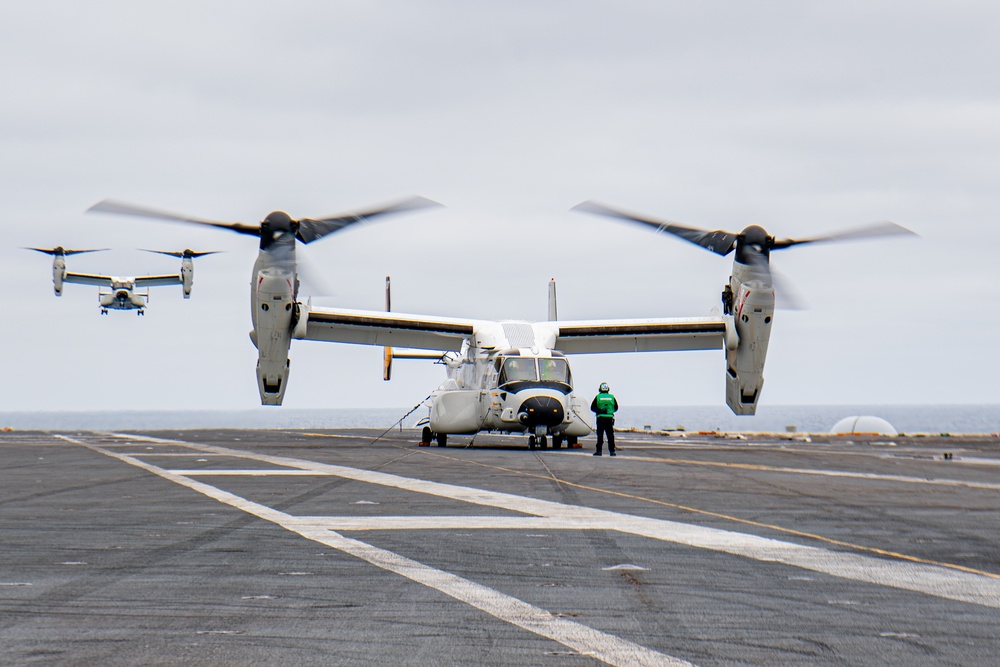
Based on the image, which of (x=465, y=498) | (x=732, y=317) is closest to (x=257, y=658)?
(x=465, y=498)

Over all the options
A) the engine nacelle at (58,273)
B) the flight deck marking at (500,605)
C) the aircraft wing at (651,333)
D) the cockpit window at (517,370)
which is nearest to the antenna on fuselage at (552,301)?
the aircraft wing at (651,333)

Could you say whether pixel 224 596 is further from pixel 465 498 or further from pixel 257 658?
pixel 465 498

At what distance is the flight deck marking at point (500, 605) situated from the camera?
181 inches

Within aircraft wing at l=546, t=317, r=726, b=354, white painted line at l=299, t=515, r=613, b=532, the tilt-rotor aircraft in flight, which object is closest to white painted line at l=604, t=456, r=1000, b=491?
white painted line at l=299, t=515, r=613, b=532

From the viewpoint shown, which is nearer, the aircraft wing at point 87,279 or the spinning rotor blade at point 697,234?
the spinning rotor blade at point 697,234

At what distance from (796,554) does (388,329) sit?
2697 cm

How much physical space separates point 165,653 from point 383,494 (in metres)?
8.65

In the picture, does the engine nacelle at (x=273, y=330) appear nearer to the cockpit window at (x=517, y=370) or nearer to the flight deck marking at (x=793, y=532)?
the cockpit window at (x=517, y=370)

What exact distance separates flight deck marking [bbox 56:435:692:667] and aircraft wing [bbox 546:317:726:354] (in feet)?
79.9

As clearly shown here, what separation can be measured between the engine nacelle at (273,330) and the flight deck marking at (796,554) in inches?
642

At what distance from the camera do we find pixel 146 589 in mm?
6328

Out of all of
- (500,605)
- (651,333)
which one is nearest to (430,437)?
(651,333)

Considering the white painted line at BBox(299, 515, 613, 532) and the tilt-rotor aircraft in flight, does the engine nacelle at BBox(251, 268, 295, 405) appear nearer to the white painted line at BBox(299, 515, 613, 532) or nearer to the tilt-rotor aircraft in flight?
the white painted line at BBox(299, 515, 613, 532)

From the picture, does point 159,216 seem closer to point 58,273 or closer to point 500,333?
point 500,333
